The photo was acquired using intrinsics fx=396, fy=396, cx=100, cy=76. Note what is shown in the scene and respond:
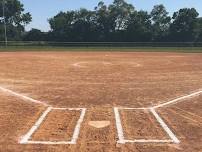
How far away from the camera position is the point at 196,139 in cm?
893

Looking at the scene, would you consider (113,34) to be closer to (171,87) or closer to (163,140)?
(171,87)

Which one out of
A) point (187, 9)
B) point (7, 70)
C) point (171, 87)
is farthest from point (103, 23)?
point (171, 87)

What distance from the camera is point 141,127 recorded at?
32.4ft

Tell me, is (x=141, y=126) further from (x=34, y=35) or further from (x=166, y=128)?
(x=34, y=35)

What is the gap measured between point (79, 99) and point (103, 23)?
224 ft

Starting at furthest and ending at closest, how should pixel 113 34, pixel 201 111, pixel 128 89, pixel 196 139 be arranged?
pixel 113 34 → pixel 128 89 → pixel 201 111 → pixel 196 139

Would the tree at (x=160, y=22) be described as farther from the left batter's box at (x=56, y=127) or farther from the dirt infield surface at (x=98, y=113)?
the left batter's box at (x=56, y=127)

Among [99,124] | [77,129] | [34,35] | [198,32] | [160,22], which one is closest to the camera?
[77,129]

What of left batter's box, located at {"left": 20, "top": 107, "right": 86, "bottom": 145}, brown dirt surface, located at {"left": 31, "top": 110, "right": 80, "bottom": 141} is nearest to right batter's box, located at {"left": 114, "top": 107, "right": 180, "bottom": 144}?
left batter's box, located at {"left": 20, "top": 107, "right": 86, "bottom": 145}

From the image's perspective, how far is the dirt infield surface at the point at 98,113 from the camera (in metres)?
8.58

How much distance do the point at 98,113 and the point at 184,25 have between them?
69406 mm

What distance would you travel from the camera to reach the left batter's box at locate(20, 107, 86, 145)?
876 centimetres

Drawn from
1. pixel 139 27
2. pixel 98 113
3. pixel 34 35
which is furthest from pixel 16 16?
pixel 98 113

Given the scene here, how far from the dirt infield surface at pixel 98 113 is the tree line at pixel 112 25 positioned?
180 feet
